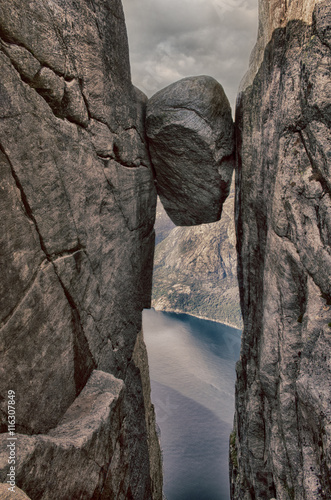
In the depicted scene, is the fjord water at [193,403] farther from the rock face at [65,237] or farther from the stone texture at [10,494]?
the stone texture at [10,494]

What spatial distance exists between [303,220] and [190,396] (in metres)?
51.5

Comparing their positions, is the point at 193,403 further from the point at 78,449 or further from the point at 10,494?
the point at 10,494

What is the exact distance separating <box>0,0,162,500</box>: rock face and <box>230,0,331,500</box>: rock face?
14.4 feet

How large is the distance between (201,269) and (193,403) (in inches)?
3304

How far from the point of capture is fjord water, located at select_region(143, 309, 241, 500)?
34438 millimetres

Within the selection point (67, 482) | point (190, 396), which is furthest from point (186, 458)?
point (67, 482)

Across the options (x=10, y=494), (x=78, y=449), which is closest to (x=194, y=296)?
(x=78, y=449)

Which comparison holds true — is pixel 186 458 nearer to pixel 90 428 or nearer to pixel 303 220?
pixel 90 428

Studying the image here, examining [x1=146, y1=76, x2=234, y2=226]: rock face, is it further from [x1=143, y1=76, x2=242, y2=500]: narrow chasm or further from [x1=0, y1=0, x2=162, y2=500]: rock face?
[x1=0, y1=0, x2=162, y2=500]: rock face

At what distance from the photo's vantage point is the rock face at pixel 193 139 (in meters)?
11.1

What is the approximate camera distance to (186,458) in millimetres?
37844

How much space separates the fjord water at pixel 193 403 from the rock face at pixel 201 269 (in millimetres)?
31111

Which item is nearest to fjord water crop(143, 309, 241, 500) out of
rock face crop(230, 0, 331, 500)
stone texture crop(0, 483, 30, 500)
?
rock face crop(230, 0, 331, 500)

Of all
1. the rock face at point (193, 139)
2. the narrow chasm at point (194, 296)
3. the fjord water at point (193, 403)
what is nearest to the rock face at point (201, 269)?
the narrow chasm at point (194, 296)
